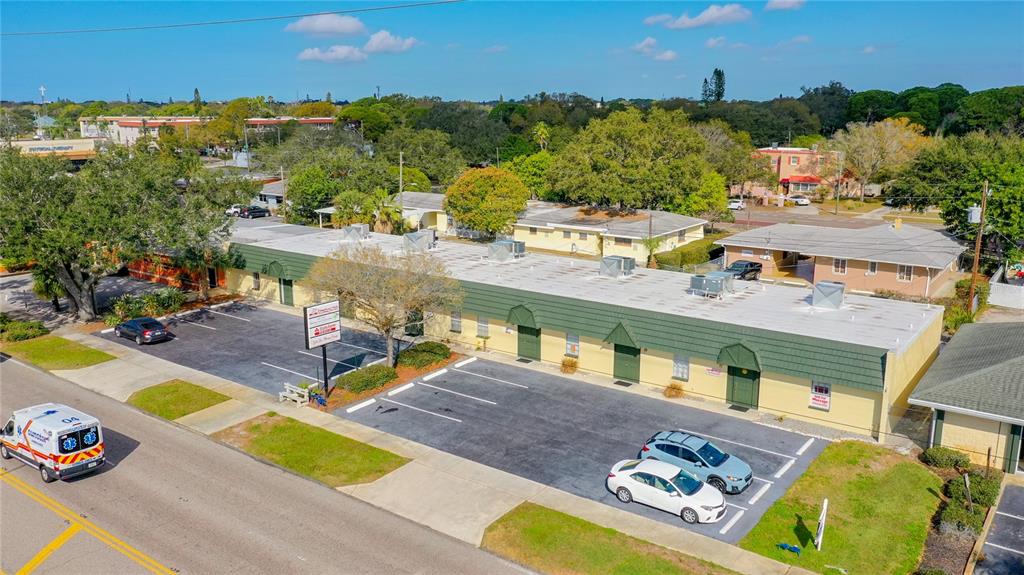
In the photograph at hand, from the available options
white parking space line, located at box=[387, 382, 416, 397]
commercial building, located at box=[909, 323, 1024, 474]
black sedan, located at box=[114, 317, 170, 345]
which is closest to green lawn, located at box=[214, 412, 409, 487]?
white parking space line, located at box=[387, 382, 416, 397]

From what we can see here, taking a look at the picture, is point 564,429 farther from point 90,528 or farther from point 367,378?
point 90,528

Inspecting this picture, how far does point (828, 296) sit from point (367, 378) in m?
21.1

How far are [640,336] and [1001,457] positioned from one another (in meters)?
13.7

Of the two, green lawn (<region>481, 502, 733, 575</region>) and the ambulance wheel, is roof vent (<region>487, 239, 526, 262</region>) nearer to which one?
green lawn (<region>481, 502, 733, 575</region>)

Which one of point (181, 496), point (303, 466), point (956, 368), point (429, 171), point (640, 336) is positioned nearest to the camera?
point (181, 496)

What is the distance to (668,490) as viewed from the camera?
2219 centimetres

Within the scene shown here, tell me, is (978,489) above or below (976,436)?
below

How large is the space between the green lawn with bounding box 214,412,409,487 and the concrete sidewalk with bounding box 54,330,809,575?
0.47 metres

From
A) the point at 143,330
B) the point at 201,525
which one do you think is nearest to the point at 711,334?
the point at 201,525

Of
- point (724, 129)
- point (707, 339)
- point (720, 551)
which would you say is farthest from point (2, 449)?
point (724, 129)

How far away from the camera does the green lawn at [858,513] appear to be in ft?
65.6

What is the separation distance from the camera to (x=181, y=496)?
23422 mm

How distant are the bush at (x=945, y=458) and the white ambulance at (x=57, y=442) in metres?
28.4

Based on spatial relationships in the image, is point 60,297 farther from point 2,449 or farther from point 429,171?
point 429,171
